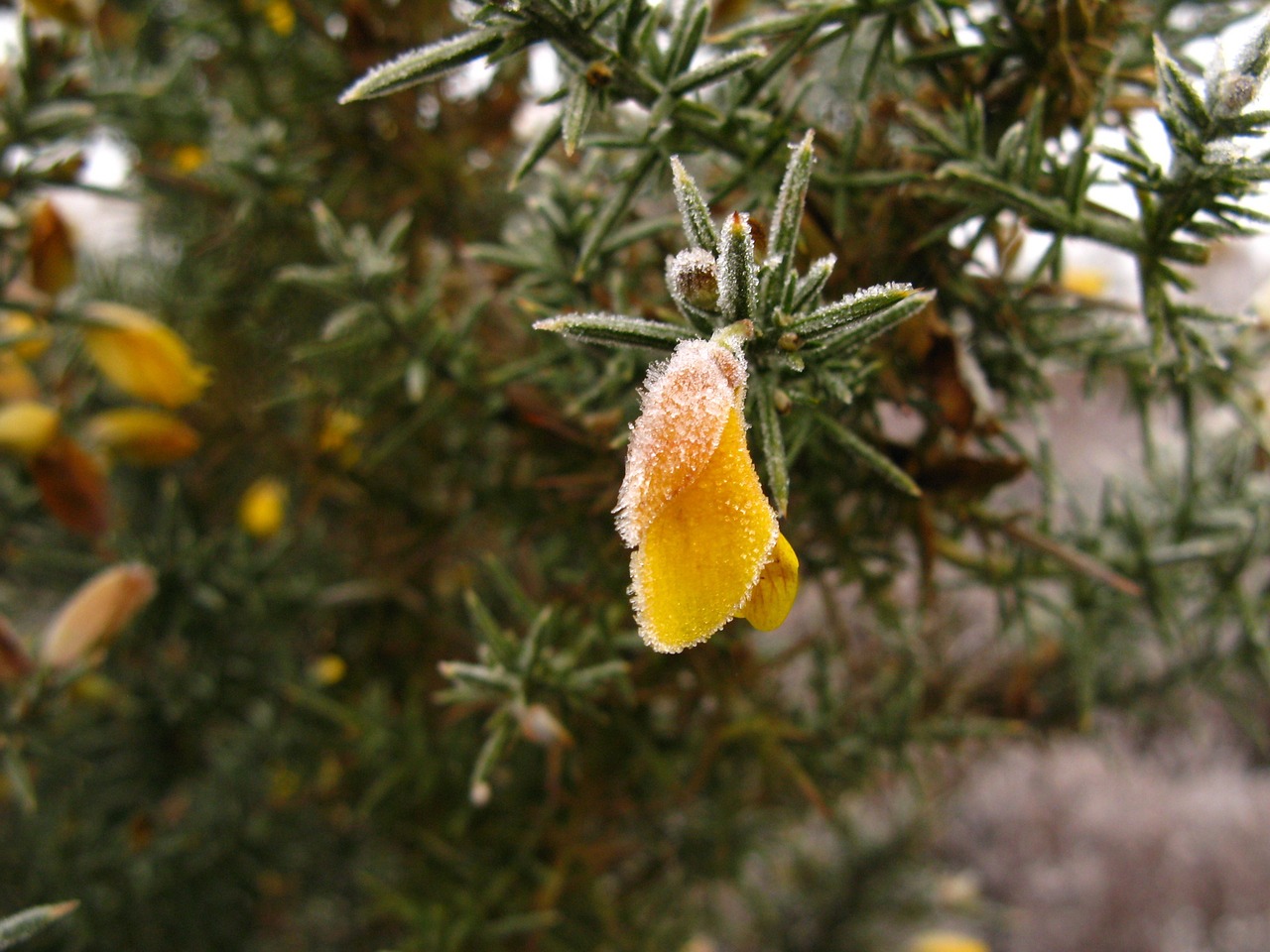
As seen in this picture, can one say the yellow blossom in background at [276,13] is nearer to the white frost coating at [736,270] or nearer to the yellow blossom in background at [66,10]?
the yellow blossom in background at [66,10]

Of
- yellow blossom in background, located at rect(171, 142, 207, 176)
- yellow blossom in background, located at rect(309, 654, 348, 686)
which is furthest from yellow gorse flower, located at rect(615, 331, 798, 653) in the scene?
yellow blossom in background, located at rect(171, 142, 207, 176)

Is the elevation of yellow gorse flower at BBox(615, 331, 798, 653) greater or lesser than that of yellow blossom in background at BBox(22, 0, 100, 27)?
lesser

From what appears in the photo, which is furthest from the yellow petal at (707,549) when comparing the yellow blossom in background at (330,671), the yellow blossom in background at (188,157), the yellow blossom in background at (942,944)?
the yellow blossom in background at (942,944)

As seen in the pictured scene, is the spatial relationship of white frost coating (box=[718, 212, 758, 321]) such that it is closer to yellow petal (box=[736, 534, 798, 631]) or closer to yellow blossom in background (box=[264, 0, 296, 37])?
yellow petal (box=[736, 534, 798, 631])

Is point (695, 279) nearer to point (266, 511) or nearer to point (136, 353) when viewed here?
point (136, 353)

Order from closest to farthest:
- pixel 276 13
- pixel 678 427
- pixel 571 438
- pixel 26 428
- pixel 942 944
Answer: pixel 678 427 < pixel 571 438 < pixel 26 428 < pixel 276 13 < pixel 942 944

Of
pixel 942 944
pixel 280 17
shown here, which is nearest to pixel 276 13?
pixel 280 17

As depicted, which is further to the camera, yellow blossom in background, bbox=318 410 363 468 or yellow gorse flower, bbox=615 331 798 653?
yellow blossom in background, bbox=318 410 363 468
